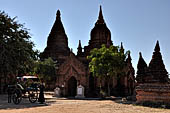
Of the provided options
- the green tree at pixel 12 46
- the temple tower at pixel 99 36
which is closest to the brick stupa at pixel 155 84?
the green tree at pixel 12 46

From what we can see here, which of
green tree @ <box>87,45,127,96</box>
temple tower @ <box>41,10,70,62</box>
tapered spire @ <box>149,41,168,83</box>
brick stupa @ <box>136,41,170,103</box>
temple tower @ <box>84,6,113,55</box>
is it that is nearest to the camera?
brick stupa @ <box>136,41,170,103</box>

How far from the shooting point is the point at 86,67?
3228 cm

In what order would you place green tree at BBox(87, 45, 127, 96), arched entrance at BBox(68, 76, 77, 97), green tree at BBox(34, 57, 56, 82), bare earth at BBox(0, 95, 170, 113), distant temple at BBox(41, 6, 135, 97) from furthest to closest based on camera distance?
green tree at BBox(34, 57, 56, 82)
arched entrance at BBox(68, 76, 77, 97)
distant temple at BBox(41, 6, 135, 97)
green tree at BBox(87, 45, 127, 96)
bare earth at BBox(0, 95, 170, 113)

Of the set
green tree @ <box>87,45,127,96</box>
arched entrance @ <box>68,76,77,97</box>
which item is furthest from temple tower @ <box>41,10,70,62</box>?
green tree @ <box>87,45,127,96</box>

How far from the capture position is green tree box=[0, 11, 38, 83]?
22062mm

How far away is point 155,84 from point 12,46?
14.5 m

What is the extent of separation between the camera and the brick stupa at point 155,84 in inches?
596

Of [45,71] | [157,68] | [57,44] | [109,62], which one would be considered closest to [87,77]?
[109,62]

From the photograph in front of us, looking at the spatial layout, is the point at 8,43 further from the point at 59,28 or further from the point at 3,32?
the point at 59,28

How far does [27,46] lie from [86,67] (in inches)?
426

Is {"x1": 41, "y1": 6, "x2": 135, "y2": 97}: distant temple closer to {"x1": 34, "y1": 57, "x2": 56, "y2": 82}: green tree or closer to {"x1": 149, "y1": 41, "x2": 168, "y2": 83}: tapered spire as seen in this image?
{"x1": 34, "y1": 57, "x2": 56, "y2": 82}: green tree

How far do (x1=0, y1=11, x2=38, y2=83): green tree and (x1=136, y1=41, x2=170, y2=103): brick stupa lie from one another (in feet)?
43.2

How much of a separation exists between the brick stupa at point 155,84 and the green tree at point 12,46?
13.2 m

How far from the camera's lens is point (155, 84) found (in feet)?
52.1
